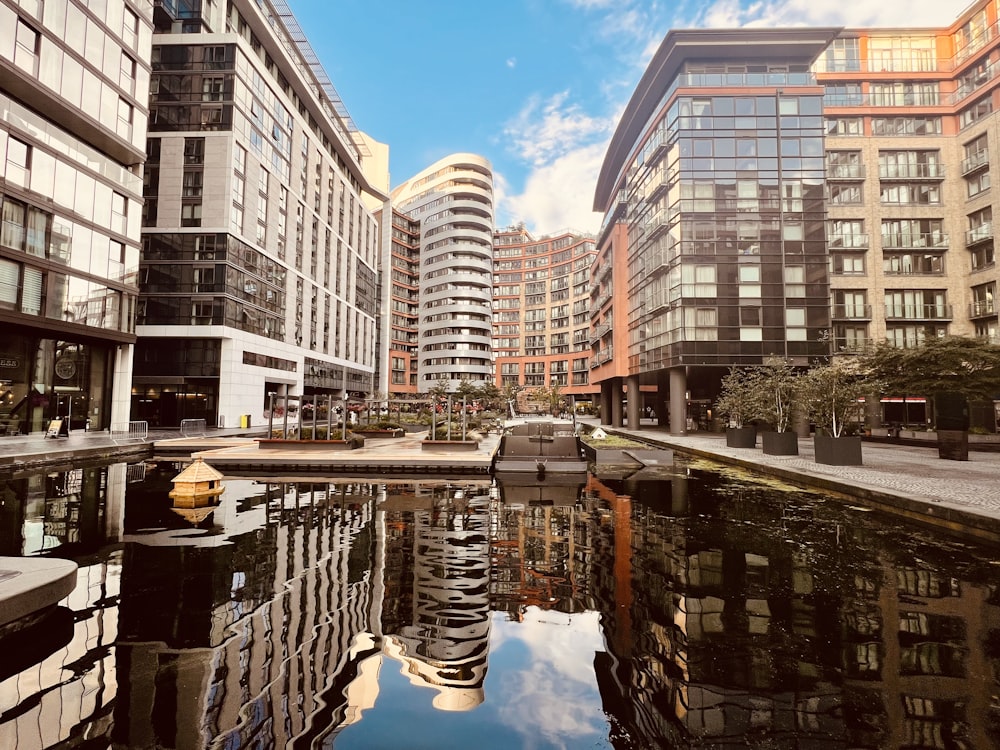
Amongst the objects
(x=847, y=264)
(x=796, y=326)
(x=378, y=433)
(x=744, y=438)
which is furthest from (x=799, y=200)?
(x=378, y=433)

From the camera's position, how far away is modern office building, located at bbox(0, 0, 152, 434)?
26.3m

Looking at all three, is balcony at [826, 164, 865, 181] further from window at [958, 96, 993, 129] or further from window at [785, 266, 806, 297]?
window at [785, 266, 806, 297]

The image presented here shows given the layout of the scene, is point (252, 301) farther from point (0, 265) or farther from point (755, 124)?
point (755, 124)

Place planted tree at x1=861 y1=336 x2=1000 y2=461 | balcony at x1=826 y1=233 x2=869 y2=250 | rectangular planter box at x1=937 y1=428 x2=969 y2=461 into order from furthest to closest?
balcony at x1=826 y1=233 x2=869 y2=250
planted tree at x1=861 y1=336 x2=1000 y2=461
rectangular planter box at x1=937 y1=428 x2=969 y2=461

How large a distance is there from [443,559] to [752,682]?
202 inches

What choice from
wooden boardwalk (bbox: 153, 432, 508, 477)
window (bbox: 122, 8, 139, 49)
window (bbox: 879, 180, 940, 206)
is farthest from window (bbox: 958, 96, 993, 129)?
window (bbox: 122, 8, 139, 49)

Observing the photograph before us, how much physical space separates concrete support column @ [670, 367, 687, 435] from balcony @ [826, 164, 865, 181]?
2354 centimetres

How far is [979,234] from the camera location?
1551 inches

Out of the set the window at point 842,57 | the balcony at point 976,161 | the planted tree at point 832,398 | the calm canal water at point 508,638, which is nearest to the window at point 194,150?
the calm canal water at point 508,638

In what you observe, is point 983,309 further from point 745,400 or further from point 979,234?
point 745,400

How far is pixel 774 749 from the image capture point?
3.61 m

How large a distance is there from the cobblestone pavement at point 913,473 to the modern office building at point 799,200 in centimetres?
1347

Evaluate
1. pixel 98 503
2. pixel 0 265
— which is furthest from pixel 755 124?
pixel 0 265

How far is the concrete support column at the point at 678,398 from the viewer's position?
3694cm
